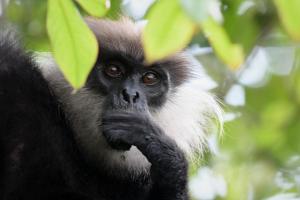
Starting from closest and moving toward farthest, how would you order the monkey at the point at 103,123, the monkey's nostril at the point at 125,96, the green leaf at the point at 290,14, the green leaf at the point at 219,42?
1. the green leaf at the point at 290,14
2. the green leaf at the point at 219,42
3. the monkey at the point at 103,123
4. the monkey's nostril at the point at 125,96

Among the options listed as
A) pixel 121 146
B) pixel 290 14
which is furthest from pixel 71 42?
pixel 121 146

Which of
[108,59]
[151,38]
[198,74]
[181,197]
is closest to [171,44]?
[151,38]

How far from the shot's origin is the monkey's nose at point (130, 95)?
368 cm

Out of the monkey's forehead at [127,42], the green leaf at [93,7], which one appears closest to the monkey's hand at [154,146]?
the monkey's forehead at [127,42]

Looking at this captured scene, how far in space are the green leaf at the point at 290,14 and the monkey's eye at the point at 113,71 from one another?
224cm

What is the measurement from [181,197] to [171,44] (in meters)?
1.97

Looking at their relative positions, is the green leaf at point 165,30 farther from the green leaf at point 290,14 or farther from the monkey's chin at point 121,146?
the monkey's chin at point 121,146

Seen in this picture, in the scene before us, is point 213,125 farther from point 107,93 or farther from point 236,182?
point 107,93

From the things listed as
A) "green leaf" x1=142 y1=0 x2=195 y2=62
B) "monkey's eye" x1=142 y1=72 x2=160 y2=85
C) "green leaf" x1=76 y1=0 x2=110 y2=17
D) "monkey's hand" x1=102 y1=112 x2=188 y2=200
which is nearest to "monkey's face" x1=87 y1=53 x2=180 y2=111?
"monkey's eye" x1=142 y1=72 x2=160 y2=85

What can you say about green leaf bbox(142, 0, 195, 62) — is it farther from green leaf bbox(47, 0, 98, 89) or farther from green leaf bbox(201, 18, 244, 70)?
green leaf bbox(47, 0, 98, 89)

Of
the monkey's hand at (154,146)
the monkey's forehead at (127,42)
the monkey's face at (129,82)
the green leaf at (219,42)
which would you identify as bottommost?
the green leaf at (219,42)

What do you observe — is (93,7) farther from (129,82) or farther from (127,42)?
(127,42)

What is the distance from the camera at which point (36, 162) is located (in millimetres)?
3154

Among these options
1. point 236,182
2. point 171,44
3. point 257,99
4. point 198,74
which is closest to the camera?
point 171,44
